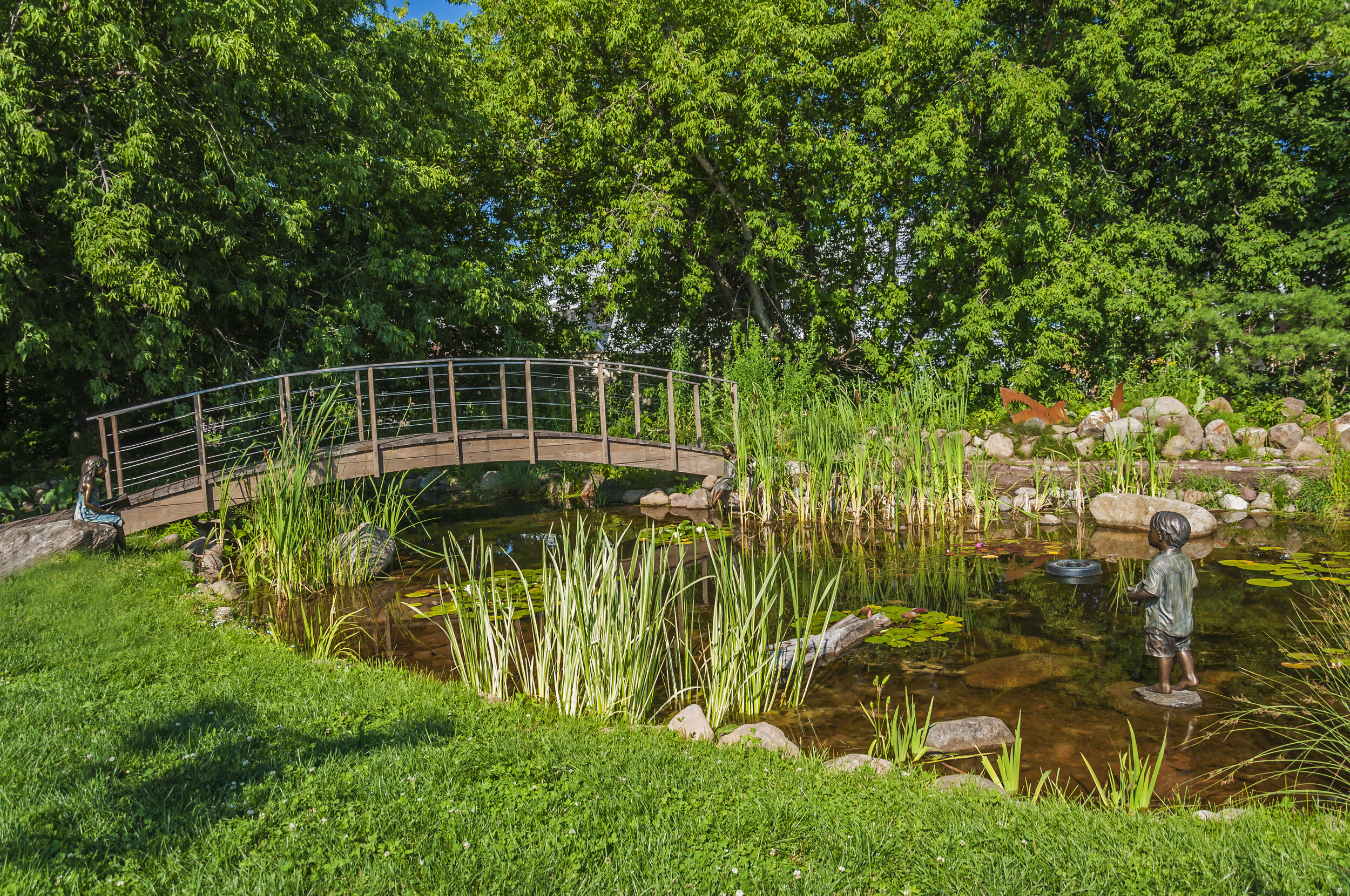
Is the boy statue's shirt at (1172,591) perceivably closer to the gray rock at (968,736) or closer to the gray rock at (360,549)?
the gray rock at (968,736)

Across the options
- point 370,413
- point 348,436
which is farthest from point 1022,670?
point 348,436

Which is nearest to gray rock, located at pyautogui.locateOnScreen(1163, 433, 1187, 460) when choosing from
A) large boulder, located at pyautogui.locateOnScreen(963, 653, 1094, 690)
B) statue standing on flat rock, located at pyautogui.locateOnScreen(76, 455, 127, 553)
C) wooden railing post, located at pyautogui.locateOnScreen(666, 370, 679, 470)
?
wooden railing post, located at pyautogui.locateOnScreen(666, 370, 679, 470)

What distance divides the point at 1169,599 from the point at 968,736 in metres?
1.57

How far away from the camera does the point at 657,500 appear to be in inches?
513

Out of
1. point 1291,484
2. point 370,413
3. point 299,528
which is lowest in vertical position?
point 1291,484

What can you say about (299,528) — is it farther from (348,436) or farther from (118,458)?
(348,436)

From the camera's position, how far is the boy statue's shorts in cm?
473

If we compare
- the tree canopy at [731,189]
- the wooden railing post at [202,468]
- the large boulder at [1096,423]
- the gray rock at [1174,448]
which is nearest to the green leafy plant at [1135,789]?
the wooden railing post at [202,468]

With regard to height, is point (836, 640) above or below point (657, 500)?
below

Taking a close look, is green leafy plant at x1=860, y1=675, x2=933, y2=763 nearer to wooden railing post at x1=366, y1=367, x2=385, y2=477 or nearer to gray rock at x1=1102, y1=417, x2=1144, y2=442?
wooden railing post at x1=366, y1=367, x2=385, y2=477

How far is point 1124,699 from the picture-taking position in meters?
4.79

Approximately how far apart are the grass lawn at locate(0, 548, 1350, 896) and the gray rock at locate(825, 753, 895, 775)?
167 millimetres

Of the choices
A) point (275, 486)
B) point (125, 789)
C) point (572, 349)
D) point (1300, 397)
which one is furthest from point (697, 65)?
point (125, 789)

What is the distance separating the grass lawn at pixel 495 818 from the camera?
264 centimetres
